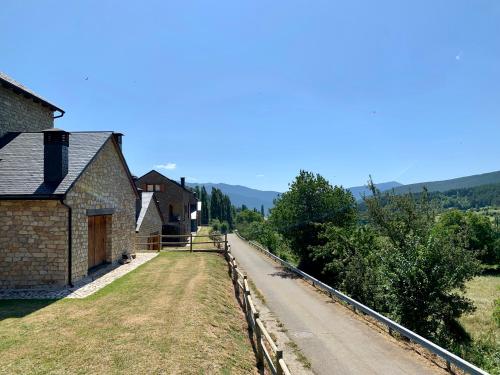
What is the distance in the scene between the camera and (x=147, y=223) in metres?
30.8

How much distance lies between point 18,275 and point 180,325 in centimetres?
743

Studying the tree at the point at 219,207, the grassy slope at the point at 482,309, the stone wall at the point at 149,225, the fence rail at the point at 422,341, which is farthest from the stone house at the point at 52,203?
the tree at the point at 219,207

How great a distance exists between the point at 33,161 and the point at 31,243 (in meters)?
3.77

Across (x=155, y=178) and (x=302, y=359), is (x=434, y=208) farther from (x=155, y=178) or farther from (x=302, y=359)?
(x=155, y=178)

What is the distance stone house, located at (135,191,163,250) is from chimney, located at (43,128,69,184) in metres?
13.1

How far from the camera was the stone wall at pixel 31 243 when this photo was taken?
43.1 ft

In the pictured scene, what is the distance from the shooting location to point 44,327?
9.15 m

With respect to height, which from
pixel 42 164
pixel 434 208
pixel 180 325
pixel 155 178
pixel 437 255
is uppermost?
pixel 155 178

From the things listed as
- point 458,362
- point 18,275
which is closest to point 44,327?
point 18,275

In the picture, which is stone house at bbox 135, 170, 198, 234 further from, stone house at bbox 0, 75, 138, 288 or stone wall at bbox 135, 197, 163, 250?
stone house at bbox 0, 75, 138, 288

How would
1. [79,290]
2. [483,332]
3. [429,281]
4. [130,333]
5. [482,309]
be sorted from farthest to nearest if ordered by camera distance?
[482,309]
[483,332]
[429,281]
[79,290]
[130,333]

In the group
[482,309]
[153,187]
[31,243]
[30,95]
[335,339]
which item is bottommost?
[482,309]

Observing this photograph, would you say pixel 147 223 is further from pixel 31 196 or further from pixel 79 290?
pixel 31 196

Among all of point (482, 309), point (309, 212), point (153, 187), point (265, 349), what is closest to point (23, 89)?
point (265, 349)
